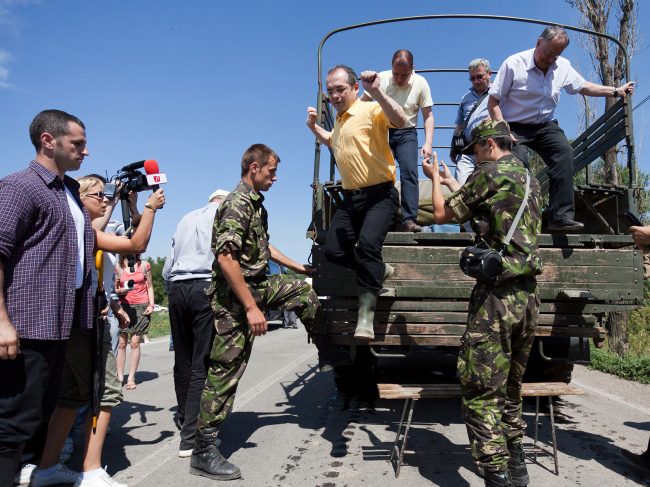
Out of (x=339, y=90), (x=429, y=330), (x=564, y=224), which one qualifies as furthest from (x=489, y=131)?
(x=429, y=330)

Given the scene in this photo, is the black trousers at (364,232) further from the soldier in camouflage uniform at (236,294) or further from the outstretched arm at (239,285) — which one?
the outstretched arm at (239,285)

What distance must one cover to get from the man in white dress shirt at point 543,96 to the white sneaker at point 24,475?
165 inches

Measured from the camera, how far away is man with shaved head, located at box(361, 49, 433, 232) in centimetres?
458

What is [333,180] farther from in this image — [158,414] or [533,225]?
[158,414]

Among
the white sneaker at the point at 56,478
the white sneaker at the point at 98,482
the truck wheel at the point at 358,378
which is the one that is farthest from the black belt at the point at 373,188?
the white sneaker at the point at 56,478

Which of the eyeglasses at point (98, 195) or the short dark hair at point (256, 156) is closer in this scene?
the eyeglasses at point (98, 195)

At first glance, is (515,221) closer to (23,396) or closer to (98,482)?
(23,396)

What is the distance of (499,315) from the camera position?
10.3 feet

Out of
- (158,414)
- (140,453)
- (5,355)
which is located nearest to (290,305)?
(140,453)

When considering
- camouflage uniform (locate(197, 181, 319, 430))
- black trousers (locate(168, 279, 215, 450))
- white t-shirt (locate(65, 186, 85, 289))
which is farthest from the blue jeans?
white t-shirt (locate(65, 186, 85, 289))

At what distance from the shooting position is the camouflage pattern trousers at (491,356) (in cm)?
308

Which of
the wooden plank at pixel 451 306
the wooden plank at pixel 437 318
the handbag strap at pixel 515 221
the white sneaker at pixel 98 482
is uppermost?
the handbag strap at pixel 515 221

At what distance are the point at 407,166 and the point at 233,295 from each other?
6.65 feet

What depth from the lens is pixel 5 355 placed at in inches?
96.0
